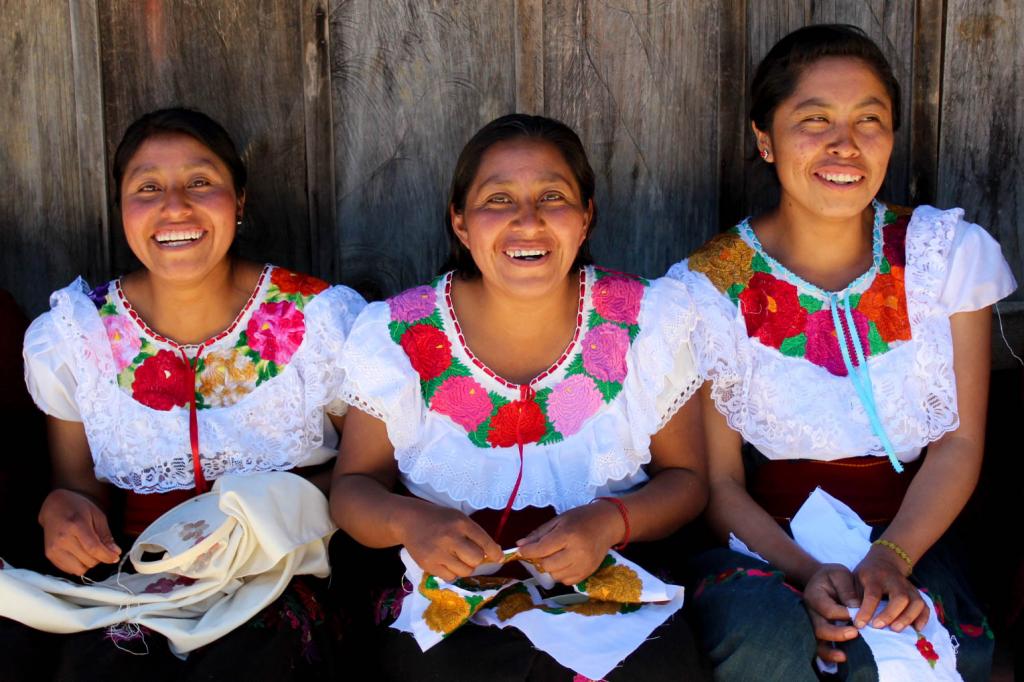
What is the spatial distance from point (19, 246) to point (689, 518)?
2.10 meters

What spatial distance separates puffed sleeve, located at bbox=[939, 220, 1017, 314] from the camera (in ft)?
9.09

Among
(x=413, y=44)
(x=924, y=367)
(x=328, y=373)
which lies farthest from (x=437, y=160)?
(x=924, y=367)

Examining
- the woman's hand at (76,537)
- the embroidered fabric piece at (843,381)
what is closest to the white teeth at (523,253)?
the embroidered fabric piece at (843,381)

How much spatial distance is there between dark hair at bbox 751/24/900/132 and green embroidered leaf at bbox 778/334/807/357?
0.56m

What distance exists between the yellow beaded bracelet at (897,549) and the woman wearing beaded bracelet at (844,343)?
0.03 metres

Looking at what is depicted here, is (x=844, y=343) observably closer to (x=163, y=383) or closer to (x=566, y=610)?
(x=566, y=610)

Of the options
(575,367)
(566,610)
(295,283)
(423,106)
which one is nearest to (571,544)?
(566,610)

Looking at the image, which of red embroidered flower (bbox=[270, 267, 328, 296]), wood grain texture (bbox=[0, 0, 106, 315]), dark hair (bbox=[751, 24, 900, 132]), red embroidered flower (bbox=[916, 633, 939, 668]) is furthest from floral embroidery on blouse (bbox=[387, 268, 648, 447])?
wood grain texture (bbox=[0, 0, 106, 315])

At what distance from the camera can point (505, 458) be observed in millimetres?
2705

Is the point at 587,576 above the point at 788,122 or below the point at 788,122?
below

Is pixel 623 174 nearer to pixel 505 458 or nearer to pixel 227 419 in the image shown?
pixel 505 458

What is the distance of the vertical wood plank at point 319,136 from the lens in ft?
10.9

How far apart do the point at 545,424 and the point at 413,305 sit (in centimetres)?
45

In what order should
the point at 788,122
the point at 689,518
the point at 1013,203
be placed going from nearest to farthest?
the point at 689,518 < the point at 788,122 < the point at 1013,203
